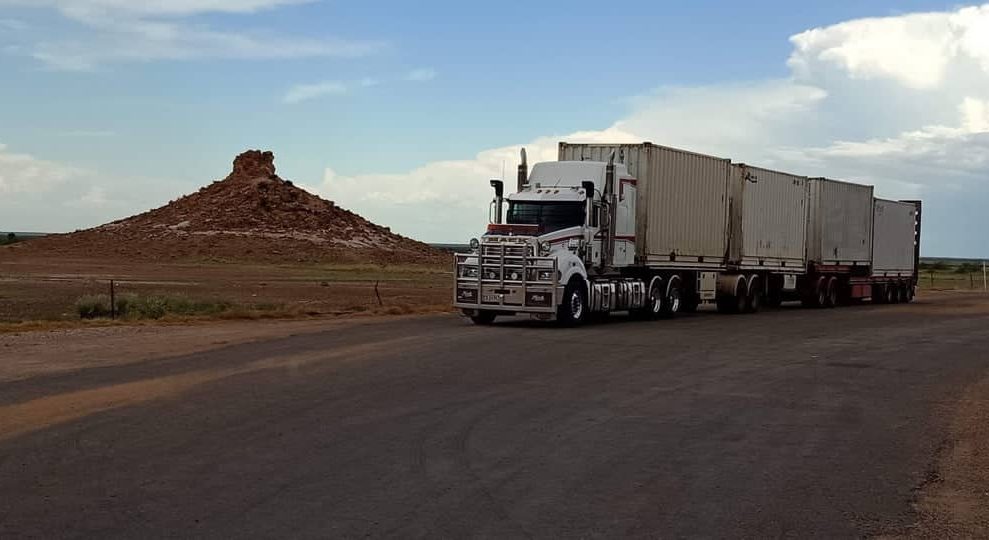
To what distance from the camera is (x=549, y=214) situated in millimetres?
27250

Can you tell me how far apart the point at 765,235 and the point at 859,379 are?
19.5 m

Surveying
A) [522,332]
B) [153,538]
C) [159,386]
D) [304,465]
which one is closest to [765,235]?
[522,332]

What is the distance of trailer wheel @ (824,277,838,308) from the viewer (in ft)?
139

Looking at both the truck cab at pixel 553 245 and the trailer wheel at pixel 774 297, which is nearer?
the truck cab at pixel 553 245

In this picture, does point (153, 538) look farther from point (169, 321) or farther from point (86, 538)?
point (169, 321)

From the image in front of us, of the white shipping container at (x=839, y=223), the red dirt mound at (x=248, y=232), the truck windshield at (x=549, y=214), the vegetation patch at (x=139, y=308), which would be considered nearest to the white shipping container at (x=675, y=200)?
the truck windshield at (x=549, y=214)

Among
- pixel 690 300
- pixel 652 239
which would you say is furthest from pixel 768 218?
pixel 652 239

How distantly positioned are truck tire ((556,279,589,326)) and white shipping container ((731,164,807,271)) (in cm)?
918

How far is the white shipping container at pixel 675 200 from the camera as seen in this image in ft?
97.6

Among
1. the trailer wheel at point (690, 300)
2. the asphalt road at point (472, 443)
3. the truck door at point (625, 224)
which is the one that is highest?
the truck door at point (625, 224)

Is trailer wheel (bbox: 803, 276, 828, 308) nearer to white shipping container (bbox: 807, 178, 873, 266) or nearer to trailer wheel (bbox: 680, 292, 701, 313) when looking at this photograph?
white shipping container (bbox: 807, 178, 873, 266)

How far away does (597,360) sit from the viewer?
19.2 metres

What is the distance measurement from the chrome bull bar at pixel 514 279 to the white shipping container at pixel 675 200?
475 cm

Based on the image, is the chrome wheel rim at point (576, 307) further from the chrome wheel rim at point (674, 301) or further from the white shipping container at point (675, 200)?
the chrome wheel rim at point (674, 301)
